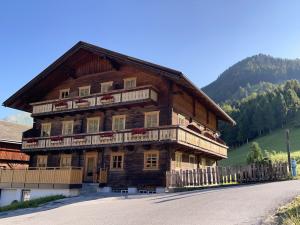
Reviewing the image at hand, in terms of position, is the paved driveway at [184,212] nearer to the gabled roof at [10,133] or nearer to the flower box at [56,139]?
the flower box at [56,139]

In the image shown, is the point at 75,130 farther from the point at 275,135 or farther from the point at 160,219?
the point at 275,135

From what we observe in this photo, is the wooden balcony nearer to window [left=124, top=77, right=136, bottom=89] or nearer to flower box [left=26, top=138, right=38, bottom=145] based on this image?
flower box [left=26, top=138, right=38, bottom=145]

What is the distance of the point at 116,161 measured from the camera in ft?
91.6

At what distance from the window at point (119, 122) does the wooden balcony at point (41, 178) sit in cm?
466

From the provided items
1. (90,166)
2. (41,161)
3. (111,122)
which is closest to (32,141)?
(41,161)

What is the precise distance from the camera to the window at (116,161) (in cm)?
2759

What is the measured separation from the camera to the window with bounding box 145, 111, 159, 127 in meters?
26.9

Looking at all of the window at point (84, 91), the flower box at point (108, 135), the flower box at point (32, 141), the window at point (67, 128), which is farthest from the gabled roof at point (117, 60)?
the flower box at point (108, 135)

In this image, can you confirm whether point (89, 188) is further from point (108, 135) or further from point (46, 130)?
point (46, 130)

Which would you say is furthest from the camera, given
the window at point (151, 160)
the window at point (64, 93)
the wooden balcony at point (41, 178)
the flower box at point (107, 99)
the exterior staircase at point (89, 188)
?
the window at point (64, 93)

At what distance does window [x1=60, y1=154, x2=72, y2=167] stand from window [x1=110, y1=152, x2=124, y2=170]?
14.4 feet

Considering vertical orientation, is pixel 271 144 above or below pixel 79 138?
above

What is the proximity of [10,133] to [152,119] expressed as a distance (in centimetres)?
1929

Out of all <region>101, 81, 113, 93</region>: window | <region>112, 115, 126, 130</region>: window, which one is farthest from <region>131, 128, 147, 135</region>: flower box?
<region>101, 81, 113, 93</region>: window
